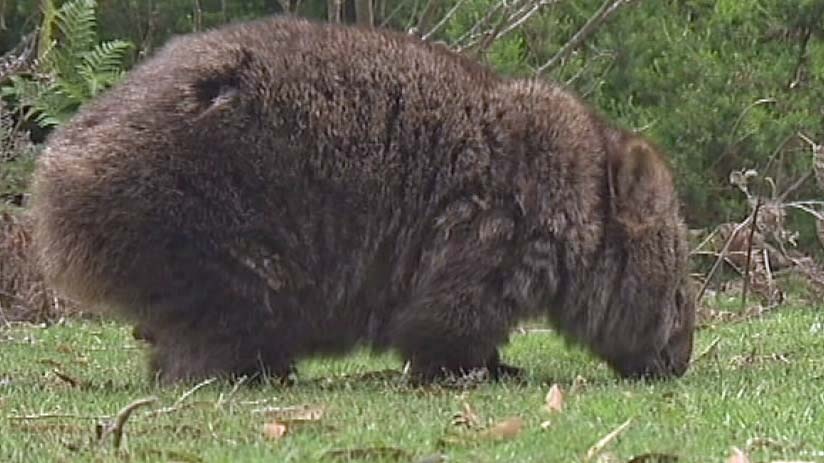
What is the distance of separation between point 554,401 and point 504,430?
82 centimetres

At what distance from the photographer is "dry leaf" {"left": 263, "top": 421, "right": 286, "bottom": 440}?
4.96m

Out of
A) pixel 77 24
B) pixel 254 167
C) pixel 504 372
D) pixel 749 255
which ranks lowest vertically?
pixel 749 255

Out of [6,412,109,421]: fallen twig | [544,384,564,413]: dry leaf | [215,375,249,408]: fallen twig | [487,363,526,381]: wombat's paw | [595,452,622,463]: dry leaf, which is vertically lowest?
[487,363,526,381]: wombat's paw

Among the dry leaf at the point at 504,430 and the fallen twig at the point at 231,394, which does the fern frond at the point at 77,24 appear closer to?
the fallen twig at the point at 231,394

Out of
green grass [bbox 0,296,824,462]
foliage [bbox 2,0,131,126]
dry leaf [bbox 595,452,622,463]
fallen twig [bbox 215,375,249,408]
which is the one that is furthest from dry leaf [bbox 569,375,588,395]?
foliage [bbox 2,0,131,126]

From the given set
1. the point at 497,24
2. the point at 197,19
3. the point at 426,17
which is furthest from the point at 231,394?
the point at 197,19

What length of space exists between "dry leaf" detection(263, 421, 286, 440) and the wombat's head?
2.31 meters

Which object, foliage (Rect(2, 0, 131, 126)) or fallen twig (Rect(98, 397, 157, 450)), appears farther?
foliage (Rect(2, 0, 131, 126))

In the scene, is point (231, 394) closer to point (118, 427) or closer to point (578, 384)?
point (118, 427)

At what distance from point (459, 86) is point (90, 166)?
54.1 inches

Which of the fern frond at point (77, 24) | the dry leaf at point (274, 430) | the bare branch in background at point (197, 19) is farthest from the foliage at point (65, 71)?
the dry leaf at point (274, 430)

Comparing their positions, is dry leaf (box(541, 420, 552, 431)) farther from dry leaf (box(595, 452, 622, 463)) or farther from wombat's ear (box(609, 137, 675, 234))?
wombat's ear (box(609, 137, 675, 234))

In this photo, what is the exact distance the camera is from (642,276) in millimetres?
7246

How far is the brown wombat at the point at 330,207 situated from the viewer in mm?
6473
